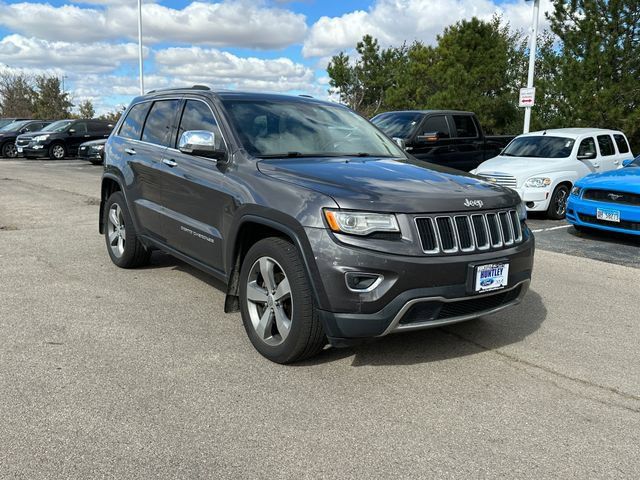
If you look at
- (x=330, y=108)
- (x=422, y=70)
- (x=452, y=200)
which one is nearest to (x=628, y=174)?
(x=330, y=108)

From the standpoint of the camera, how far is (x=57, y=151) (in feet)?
82.0

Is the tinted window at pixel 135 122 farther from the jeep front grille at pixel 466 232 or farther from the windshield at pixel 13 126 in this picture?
→ the windshield at pixel 13 126

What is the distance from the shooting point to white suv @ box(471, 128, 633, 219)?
1055 cm

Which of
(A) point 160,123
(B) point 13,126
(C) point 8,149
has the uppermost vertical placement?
(A) point 160,123

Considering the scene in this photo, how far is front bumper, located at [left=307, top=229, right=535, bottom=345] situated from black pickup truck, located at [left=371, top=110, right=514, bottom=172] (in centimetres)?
854

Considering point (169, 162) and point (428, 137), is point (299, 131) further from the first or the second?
point (428, 137)

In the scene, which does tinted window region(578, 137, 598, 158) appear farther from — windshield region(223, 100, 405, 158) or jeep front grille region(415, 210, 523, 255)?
jeep front grille region(415, 210, 523, 255)

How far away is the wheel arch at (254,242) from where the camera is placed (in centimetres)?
348

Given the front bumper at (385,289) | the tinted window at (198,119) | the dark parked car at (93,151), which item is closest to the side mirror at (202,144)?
the tinted window at (198,119)

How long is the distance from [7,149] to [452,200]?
92.0ft

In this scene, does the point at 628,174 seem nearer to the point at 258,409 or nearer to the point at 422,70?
the point at 258,409

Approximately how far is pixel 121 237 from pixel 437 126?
8411 mm

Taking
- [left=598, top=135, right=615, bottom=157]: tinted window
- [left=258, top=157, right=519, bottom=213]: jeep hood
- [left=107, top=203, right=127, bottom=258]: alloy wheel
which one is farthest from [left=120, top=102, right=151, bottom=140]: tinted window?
[left=598, top=135, right=615, bottom=157]: tinted window

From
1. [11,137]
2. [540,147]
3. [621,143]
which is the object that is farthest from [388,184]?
[11,137]
